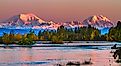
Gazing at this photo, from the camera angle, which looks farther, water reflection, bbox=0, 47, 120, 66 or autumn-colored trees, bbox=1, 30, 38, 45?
autumn-colored trees, bbox=1, 30, 38, 45

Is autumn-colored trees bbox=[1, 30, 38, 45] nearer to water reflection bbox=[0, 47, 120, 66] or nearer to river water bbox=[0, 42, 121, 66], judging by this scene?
river water bbox=[0, 42, 121, 66]

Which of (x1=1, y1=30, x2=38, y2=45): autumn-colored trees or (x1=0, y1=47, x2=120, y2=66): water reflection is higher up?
(x1=1, y1=30, x2=38, y2=45): autumn-colored trees

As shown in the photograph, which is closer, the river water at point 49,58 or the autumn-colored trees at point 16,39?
the river water at point 49,58

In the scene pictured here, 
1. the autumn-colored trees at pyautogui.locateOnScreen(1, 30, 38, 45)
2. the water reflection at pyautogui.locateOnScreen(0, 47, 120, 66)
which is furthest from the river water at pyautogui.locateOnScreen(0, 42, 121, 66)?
the autumn-colored trees at pyautogui.locateOnScreen(1, 30, 38, 45)

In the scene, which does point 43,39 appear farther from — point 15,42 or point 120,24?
point 120,24

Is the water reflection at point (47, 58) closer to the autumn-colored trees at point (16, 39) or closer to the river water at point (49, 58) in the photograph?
the river water at point (49, 58)

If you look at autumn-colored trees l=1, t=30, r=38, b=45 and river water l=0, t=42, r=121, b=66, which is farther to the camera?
autumn-colored trees l=1, t=30, r=38, b=45

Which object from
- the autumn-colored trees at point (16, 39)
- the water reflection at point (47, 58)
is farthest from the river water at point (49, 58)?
the autumn-colored trees at point (16, 39)

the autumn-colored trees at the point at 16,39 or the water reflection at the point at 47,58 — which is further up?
the autumn-colored trees at the point at 16,39

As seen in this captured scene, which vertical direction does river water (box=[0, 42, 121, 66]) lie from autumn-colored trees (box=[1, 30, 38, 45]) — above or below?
below

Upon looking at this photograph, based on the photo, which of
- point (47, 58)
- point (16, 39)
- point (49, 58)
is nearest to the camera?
point (49, 58)

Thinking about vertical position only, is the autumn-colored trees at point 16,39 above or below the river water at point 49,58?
above

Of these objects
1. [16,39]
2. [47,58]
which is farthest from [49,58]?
[16,39]

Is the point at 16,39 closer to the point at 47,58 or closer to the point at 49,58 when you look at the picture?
the point at 47,58
